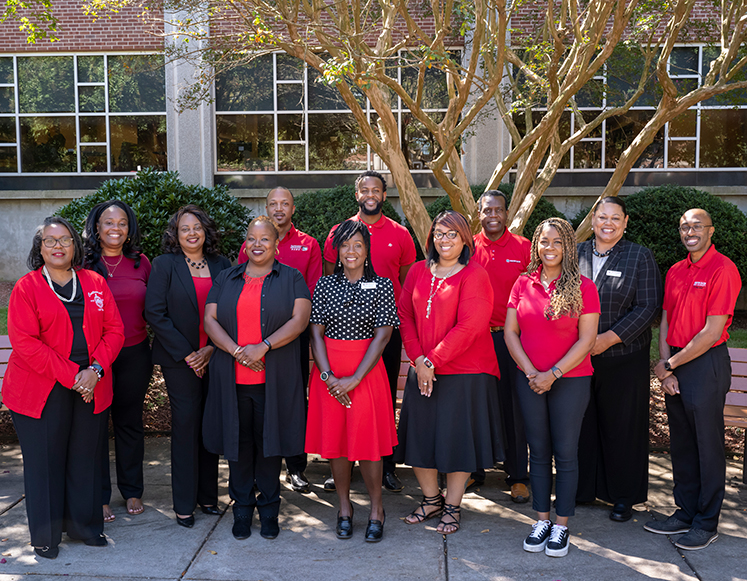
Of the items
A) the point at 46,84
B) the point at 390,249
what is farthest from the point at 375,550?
the point at 46,84

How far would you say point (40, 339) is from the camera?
4.03 meters

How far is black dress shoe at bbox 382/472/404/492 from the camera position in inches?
204

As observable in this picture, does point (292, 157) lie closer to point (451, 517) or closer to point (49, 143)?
point (49, 143)

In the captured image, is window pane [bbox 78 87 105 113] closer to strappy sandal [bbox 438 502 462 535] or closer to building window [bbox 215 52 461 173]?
building window [bbox 215 52 461 173]

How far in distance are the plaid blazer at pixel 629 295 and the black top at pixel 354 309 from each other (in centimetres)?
145

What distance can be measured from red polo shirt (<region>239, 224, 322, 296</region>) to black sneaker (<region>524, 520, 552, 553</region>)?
7.89 ft

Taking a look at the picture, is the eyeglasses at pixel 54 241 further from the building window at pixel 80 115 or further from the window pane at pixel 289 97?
the building window at pixel 80 115

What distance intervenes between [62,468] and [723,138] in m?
13.7

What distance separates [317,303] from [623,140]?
1117cm

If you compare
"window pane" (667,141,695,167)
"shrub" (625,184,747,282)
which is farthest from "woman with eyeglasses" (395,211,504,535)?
"window pane" (667,141,695,167)

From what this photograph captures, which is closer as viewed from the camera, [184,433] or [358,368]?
[358,368]

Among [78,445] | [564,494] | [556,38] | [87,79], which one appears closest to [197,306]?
[78,445]

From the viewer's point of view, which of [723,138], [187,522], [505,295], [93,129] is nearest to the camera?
[187,522]

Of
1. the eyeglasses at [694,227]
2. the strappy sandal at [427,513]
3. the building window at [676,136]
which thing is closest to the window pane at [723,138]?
the building window at [676,136]
